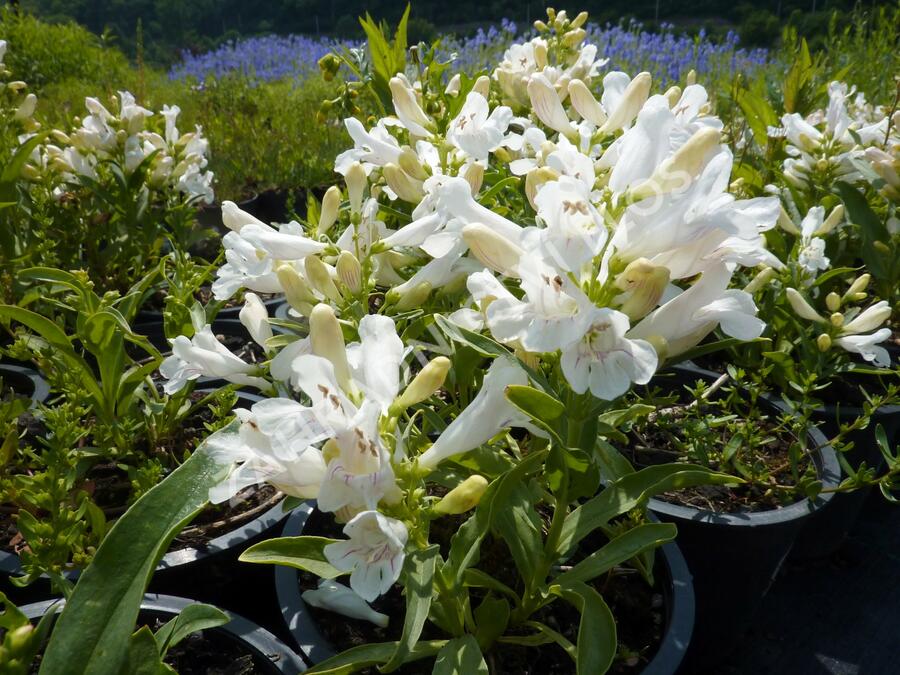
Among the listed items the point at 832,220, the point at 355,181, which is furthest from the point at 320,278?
the point at 832,220

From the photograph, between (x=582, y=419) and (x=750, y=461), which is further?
(x=750, y=461)

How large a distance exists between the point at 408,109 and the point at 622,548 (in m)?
0.92

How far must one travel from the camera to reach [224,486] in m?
0.82

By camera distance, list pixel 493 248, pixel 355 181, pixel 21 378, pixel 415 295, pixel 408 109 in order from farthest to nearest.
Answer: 1. pixel 21 378
2. pixel 408 109
3. pixel 355 181
4. pixel 415 295
5. pixel 493 248

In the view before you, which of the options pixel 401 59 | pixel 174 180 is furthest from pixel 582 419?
pixel 174 180

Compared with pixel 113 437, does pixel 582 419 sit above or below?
above

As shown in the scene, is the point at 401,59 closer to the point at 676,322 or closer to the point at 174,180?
the point at 174,180

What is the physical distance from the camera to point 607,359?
795mm

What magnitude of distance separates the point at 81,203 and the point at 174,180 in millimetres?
310

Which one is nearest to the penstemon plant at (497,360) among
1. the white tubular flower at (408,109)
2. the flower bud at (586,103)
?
the flower bud at (586,103)

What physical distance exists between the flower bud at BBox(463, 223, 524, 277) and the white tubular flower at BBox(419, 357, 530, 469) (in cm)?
12

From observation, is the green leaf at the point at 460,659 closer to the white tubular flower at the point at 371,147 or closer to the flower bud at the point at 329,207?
the flower bud at the point at 329,207

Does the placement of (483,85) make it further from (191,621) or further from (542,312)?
(191,621)

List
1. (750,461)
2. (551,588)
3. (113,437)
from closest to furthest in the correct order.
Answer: (551,588)
(113,437)
(750,461)
